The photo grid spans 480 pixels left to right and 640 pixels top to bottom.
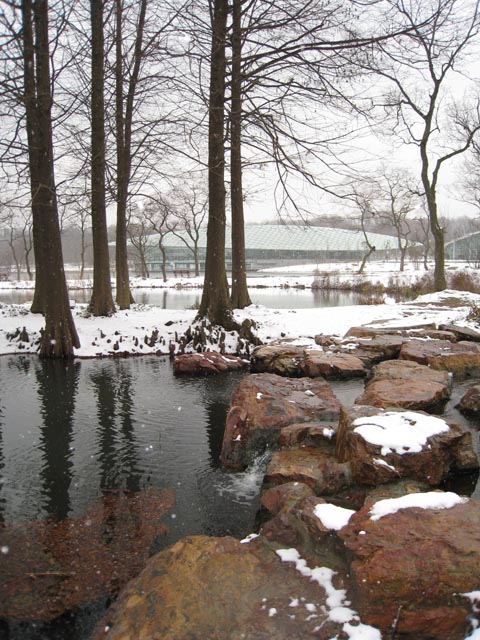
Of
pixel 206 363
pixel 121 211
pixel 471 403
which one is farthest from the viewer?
pixel 121 211

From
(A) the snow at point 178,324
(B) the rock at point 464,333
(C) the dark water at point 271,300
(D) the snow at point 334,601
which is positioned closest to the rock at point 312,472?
(D) the snow at point 334,601

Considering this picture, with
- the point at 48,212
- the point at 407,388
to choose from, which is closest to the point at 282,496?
the point at 407,388

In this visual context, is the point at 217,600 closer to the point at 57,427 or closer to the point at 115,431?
the point at 115,431

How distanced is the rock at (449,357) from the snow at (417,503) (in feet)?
19.5

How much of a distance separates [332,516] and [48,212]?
8.80 meters

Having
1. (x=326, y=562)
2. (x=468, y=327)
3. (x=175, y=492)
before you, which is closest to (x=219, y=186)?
(x=468, y=327)

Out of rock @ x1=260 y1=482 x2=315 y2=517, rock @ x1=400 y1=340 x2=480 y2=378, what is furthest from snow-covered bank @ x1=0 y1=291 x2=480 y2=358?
rock @ x1=260 y1=482 x2=315 y2=517

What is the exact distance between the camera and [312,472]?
15.2 ft

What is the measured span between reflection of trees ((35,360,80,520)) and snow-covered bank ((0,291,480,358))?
4.08ft

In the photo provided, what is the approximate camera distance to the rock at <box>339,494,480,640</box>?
2510mm

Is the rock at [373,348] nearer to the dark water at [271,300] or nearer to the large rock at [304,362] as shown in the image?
the large rock at [304,362]

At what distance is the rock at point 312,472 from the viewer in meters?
4.51

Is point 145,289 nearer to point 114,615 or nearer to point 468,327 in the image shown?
point 468,327

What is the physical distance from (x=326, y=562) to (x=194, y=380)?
6.42 meters
